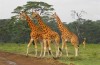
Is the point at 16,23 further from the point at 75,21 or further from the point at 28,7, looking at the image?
the point at 75,21

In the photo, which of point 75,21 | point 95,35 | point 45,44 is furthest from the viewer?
point 95,35

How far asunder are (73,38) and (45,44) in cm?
170

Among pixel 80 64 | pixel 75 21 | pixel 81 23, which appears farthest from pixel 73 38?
pixel 81 23

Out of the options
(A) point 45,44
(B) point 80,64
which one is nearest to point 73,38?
(A) point 45,44

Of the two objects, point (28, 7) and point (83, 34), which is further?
point (83, 34)

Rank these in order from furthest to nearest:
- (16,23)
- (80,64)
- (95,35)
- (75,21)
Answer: (95,35) < (75,21) < (16,23) < (80,64)

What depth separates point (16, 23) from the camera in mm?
43469

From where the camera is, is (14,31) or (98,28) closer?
(14,31)

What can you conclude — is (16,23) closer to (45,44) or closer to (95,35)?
(95,35)

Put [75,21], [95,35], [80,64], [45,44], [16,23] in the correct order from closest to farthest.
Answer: [80,64]
[45,44]
[16,23]
[75,21]
[95,35]

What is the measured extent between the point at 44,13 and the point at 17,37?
489cm

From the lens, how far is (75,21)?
175 ft

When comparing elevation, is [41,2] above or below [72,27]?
above

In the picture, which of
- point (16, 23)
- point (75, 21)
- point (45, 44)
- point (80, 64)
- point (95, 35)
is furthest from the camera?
point (95, 35)
